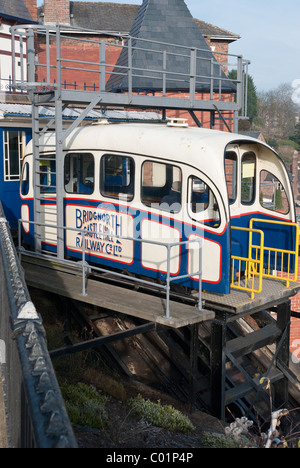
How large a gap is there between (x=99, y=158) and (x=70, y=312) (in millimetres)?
3339

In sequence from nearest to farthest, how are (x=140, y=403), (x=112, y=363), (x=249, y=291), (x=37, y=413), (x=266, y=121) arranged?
(x=37, y=413) < (x=140, y=403) < (x=249, y=291) < (x=112, y=363) < (x=266, y=121)

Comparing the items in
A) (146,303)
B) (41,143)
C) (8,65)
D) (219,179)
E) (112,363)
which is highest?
(8,65)

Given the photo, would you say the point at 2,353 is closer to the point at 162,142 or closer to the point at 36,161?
the point at 162,142

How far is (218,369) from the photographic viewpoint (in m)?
8.55

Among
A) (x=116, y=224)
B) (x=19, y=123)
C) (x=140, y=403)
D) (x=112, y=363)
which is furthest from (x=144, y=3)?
(x=140, y=403)

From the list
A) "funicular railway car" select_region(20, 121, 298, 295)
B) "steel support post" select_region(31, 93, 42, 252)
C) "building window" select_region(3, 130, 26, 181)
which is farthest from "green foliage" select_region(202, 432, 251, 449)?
"building window" select_region(3, 130, 26, 181)

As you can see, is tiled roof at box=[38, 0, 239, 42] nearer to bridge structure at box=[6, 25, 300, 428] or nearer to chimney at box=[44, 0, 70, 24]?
chimney at box=[44, 0, 70, 24]

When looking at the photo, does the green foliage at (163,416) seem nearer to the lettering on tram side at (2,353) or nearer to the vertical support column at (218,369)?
the vertical support column at (218,369)

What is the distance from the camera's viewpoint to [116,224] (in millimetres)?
10008

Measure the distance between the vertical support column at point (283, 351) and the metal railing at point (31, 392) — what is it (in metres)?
6.18

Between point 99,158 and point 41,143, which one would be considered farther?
point 41,143

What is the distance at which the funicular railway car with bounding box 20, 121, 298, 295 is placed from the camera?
8666 mm

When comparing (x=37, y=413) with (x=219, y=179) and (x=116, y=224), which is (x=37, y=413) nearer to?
(x=219, y=179)

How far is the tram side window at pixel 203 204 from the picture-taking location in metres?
8.71
